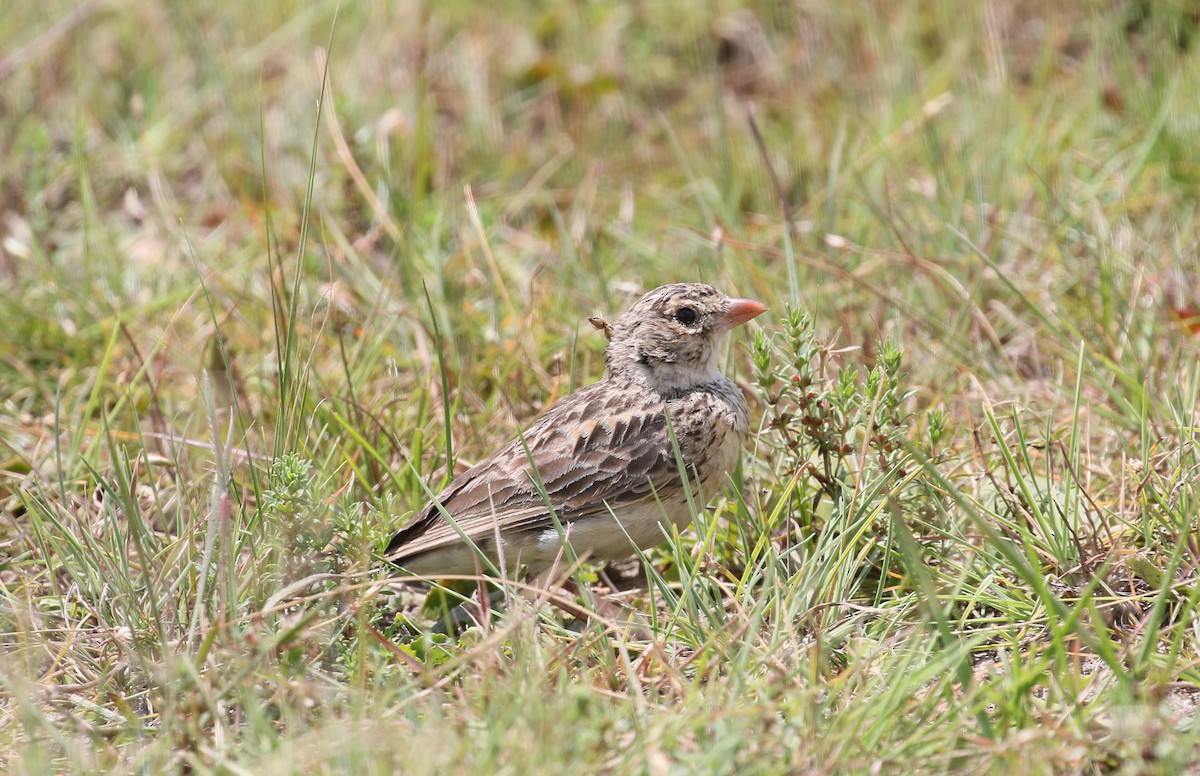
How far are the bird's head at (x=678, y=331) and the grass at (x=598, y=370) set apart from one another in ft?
0.72

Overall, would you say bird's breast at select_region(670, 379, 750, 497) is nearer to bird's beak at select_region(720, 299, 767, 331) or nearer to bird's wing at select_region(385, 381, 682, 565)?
bird's wing at select_region(385, 381, 682, 565)

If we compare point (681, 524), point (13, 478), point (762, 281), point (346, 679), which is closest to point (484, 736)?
point (346, 679)

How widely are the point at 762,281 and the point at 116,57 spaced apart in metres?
4.87

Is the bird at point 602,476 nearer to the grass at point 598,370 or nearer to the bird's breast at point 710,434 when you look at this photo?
the bird's breast at point 710,434

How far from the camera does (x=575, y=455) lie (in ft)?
15.2

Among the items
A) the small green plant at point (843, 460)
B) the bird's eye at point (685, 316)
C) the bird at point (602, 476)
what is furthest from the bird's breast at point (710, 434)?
the bird's eye at point (685, 316)

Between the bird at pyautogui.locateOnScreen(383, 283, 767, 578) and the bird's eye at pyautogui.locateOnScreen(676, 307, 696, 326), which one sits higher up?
the bird's eye at pyautogui.locateOnScreen(676, 307, 696, 326)

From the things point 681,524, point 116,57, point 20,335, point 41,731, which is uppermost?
point 116,57

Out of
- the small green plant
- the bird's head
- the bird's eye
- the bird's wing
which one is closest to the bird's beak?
the bird's head

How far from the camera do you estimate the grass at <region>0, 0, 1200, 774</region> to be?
11.0 ft

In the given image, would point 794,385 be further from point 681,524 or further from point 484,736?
point 484,736

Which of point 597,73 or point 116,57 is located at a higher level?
point 116,57

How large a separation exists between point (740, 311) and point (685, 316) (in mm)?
205

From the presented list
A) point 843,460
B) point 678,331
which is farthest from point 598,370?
point 843,460
